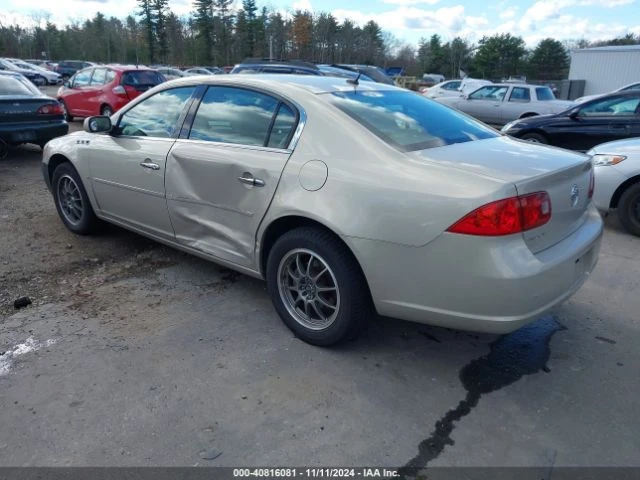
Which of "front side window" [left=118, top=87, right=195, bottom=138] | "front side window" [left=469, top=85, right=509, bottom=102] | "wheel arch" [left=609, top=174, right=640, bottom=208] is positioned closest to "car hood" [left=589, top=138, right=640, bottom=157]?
"wheel arch" [left=609, top=174, right=640, bottom=208]

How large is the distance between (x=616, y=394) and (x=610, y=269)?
2202mm

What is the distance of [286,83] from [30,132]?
273 inches

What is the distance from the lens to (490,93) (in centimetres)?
1598

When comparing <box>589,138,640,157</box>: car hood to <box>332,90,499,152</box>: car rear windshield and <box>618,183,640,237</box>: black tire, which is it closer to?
<box>618,183,640,237</box>: black tire

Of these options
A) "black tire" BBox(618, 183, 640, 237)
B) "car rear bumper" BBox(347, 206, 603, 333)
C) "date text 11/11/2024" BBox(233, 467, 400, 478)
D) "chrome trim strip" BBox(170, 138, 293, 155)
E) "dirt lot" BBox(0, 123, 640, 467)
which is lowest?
"date text 11/11/2024" BBox(233, 467, 400, 478)

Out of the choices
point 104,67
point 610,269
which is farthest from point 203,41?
point 610,269

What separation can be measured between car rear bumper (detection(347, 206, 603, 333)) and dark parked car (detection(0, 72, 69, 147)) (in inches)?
310

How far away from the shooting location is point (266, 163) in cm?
330

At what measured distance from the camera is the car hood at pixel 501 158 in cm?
272

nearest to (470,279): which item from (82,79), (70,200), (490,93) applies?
(70,200)

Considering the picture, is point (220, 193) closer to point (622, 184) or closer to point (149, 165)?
point (149, 165)

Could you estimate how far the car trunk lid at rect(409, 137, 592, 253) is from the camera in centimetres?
270

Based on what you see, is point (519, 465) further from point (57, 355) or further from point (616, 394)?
point (57, 355)

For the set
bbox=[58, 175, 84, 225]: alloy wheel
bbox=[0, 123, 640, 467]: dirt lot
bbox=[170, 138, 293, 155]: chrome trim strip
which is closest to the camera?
bbox=[0, 123, 640, 467]: dirt lot
